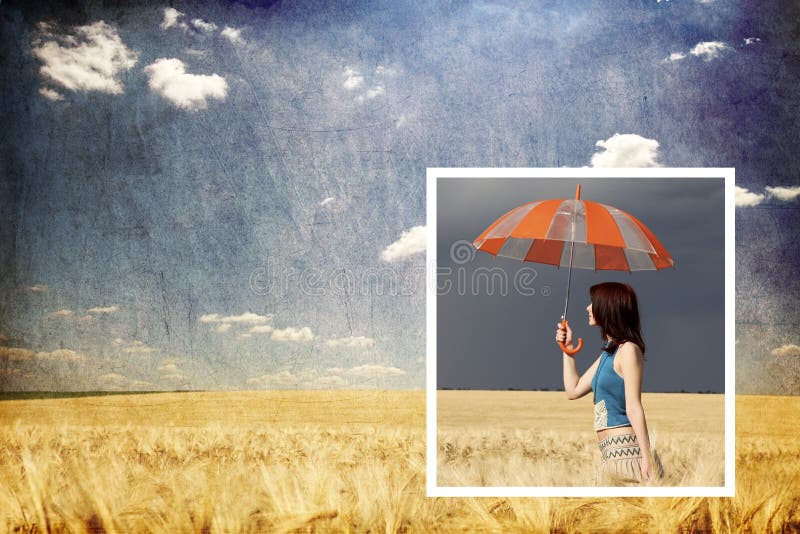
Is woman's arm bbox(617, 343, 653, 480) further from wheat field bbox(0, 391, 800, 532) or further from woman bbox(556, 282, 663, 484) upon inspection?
wheat field bbox(0, 391, 800, 532)

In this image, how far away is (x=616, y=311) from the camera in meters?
4.14

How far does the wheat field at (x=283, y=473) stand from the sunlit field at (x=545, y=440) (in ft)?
0.15

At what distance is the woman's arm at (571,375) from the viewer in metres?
4.12

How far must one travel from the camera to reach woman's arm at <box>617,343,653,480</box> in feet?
13.0

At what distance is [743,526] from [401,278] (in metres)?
2.36

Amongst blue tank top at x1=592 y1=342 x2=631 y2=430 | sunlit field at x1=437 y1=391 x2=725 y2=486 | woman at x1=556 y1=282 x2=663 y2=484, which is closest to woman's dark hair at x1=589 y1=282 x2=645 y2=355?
woman at x1=556 y1=282 x2=663 y2=484

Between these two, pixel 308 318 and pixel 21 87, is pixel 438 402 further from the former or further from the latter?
pixel 21 87

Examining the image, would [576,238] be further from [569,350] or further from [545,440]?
[545,440]

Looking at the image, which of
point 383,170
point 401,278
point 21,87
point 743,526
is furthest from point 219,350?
point 743,526

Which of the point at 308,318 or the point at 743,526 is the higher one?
the point at 308,318

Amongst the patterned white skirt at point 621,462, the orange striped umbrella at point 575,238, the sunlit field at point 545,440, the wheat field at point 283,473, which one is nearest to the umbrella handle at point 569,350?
the orange striped umbrella at point 575,238

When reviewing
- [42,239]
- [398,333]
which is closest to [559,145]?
[398,333]

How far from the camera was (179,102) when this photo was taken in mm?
4379

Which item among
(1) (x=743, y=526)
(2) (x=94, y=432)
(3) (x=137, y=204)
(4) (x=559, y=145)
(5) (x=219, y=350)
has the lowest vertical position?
(1) (x=743, y=526)
